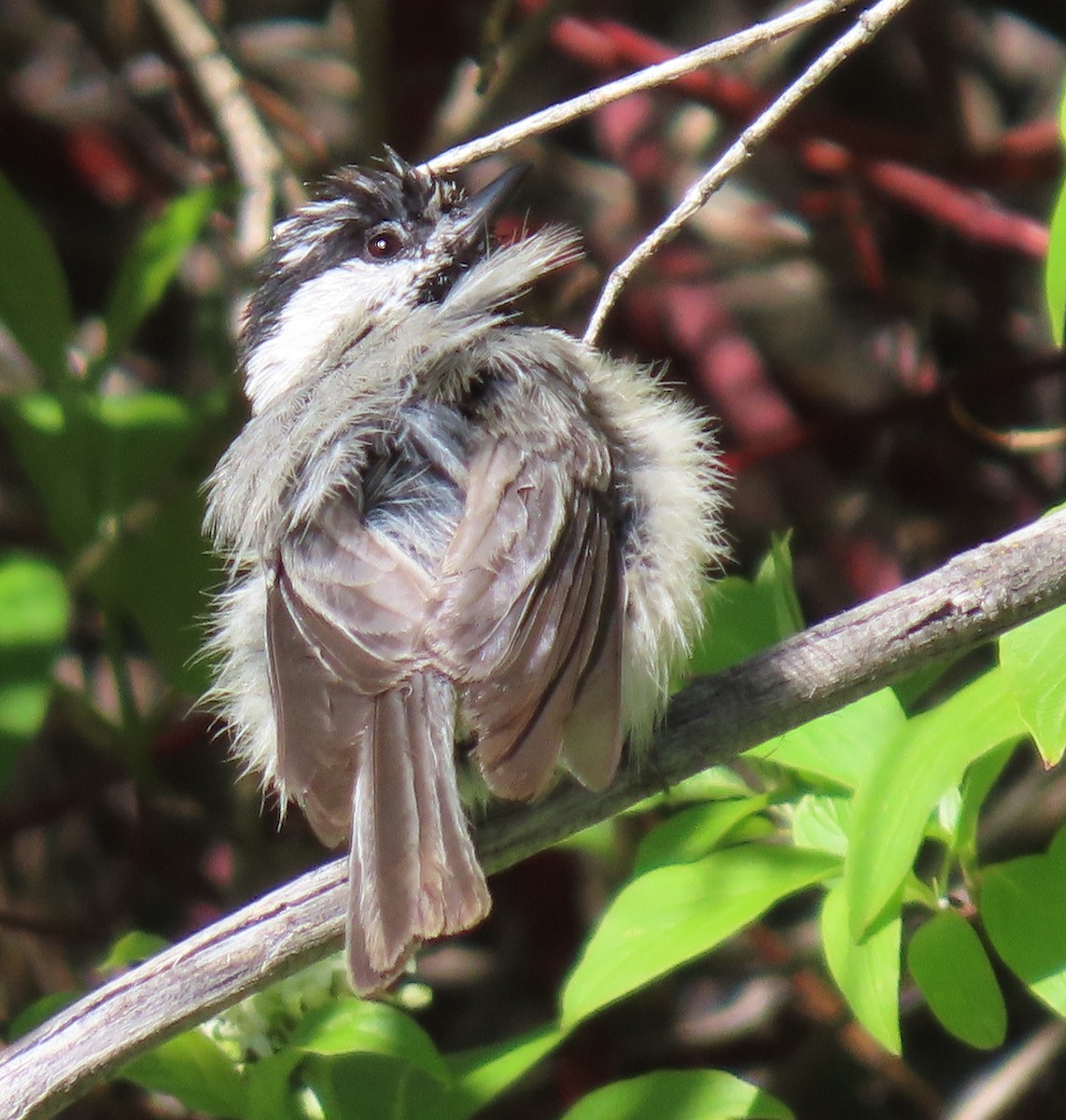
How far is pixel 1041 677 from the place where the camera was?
1.59 meters

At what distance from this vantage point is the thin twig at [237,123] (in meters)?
4.00

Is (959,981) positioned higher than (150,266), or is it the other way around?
(150,266)

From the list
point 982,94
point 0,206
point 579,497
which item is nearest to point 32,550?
point 0,206

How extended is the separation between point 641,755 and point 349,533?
531mm

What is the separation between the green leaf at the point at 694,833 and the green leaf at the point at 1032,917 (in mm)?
347

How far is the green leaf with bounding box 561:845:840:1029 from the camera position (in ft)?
5.66

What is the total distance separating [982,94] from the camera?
493 cm

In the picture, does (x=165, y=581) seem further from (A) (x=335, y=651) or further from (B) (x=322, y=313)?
(A) (x=335, y=651)

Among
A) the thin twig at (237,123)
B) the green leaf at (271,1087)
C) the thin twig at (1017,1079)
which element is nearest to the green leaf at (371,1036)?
the green leaf at (271,1087)

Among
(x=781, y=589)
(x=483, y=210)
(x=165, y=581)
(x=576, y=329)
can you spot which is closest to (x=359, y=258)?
(x=483, y=210)

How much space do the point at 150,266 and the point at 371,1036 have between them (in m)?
1.95

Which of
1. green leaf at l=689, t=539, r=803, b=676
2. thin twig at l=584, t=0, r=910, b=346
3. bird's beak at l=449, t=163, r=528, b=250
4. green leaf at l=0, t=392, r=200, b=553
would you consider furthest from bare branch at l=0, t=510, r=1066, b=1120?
green leaf at l=0, t=392, r=200, b=553

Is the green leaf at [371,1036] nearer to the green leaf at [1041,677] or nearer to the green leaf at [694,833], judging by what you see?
the green leaf at [694,833]

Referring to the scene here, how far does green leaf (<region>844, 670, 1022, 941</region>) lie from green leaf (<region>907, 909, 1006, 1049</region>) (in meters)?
0.14
